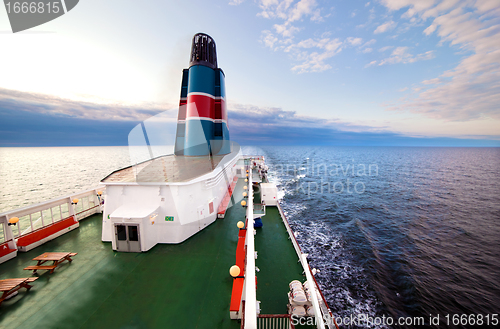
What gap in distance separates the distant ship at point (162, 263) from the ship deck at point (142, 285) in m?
0.03

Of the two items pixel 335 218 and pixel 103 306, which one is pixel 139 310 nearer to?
pixel 103 306

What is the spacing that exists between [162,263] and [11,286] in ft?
12.7

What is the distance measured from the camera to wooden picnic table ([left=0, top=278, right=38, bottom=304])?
5.15 m

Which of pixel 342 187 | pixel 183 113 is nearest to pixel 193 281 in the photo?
pixel 183 113

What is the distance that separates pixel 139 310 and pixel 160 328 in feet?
3.08

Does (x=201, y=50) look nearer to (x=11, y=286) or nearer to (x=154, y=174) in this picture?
(x=154, y=174)

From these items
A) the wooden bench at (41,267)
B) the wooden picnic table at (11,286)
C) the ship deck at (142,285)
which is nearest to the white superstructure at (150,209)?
the ship deck at (142,285)

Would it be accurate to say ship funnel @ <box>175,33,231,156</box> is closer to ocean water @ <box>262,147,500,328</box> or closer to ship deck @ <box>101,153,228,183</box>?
ship deck @ <box>101,153,228,183</box>

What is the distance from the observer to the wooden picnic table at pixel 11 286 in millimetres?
5147

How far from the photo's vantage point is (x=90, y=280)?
6199 mm

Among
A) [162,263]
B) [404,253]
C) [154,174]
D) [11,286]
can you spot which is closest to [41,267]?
[11,286]

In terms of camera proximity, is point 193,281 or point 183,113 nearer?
point 193,281

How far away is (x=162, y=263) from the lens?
7.10 meters

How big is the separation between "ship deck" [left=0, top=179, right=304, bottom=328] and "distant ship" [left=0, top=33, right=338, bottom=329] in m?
0.03
